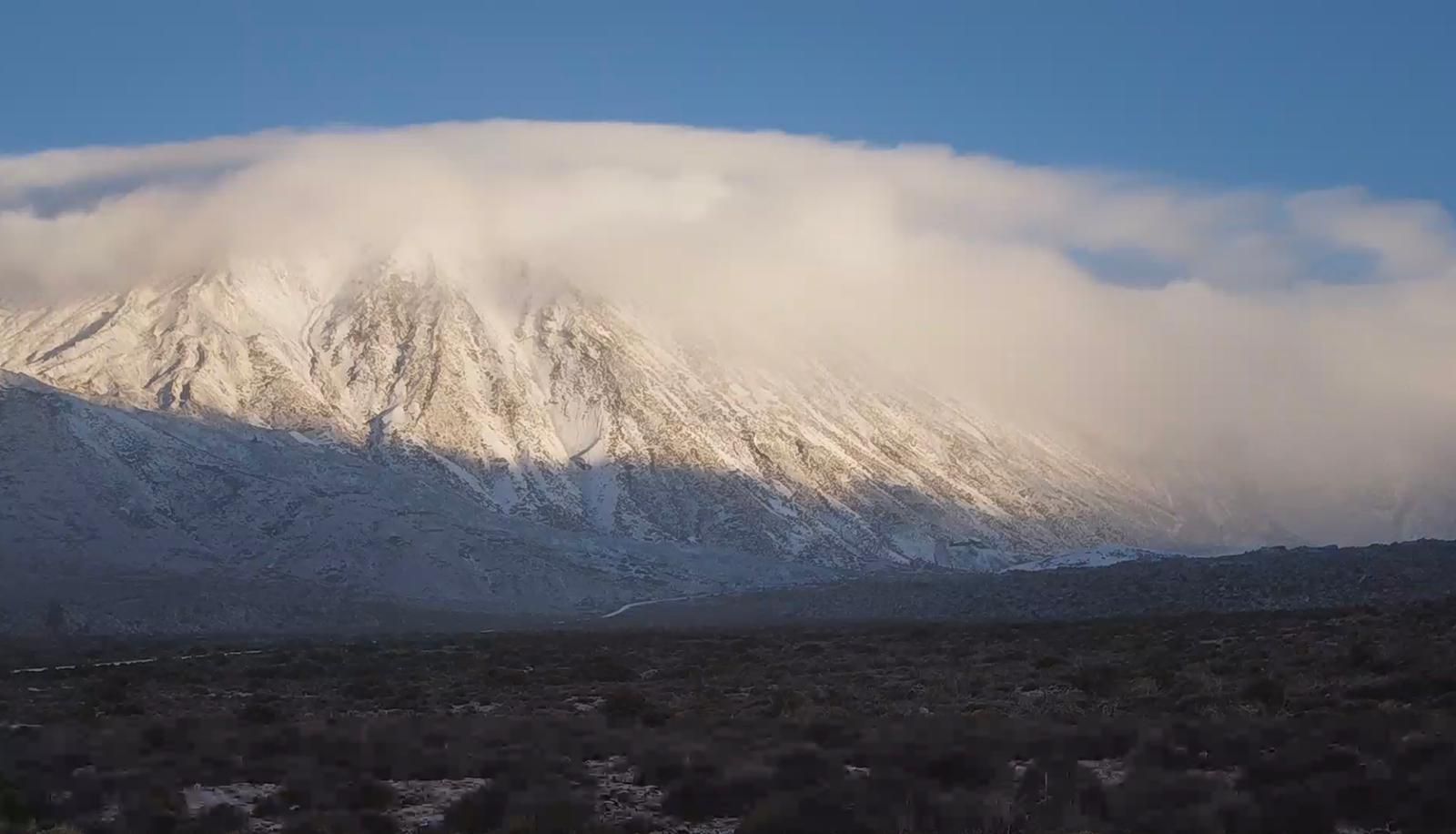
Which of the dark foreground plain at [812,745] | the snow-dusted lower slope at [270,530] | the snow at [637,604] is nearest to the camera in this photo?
the dark foreground plain at [812,745]

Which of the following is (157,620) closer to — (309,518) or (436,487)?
(309,518)

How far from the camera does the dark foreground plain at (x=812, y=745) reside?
603 inches

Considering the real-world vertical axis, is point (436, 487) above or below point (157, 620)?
above

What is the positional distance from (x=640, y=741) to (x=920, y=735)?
15.2 feet

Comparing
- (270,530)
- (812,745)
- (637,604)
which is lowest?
(812,745)

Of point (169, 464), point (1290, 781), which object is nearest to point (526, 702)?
point (1290, 781)

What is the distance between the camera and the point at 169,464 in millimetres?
159500

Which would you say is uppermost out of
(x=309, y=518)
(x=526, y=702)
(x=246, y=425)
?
(x=246, y=425)

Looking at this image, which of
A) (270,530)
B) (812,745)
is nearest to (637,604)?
(270,530)

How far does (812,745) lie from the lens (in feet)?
68.6

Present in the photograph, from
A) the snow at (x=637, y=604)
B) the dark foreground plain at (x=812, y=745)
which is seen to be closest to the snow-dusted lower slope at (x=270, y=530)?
the snow at (x=637, y=604)

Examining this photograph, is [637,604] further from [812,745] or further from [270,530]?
[812,745]

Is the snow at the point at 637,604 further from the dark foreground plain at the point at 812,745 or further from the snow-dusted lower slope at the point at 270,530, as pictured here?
the dark foreground plain at the point at 812,745

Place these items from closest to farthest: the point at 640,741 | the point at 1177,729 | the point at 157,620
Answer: the point at 1177,729 → the point at 640,741 → the point at 157,620
